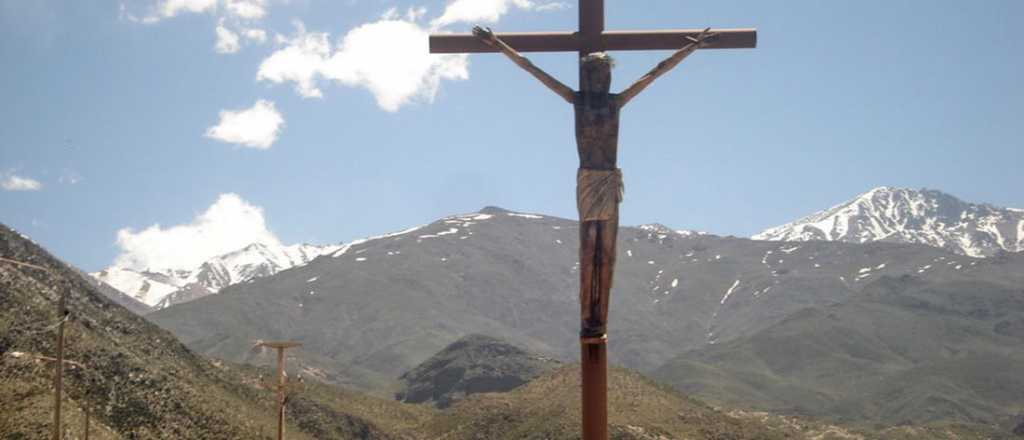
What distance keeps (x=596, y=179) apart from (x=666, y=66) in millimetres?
1886

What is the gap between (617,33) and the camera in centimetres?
1257

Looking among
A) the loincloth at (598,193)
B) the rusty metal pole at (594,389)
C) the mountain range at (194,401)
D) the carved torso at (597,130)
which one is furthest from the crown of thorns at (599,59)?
the mountain range at (194,401)

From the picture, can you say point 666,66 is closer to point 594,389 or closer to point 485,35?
point 485,35

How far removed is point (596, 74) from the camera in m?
11.8

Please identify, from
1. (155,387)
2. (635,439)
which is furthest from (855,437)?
(155,387)

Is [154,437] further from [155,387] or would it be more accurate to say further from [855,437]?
[855,437]

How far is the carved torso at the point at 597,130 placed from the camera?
455 inches

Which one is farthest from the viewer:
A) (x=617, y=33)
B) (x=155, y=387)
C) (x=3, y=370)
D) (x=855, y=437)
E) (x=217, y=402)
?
(x=855, y=437)

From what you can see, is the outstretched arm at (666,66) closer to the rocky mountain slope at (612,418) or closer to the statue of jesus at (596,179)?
the statue of jesus at (596,179)

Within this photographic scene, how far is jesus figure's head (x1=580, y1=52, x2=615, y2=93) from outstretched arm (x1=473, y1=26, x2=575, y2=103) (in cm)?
21

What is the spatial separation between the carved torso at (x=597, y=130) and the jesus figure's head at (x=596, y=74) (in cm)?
11

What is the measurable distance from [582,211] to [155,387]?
58182 millimetres

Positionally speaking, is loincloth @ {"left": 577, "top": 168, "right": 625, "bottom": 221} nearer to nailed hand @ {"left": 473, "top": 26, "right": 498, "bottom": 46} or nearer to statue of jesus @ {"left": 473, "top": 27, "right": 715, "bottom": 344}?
statue of jesus @ {"left": 473, "top": 27, "right": 715, "bottom": 344}

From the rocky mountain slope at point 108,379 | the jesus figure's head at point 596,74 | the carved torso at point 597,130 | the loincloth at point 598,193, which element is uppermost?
the jesus figure's head at point 596,74
